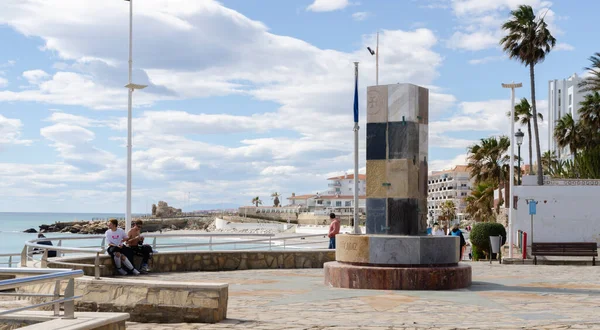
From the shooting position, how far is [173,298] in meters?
9.80

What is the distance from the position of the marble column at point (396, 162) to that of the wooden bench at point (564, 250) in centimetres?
A: 1116

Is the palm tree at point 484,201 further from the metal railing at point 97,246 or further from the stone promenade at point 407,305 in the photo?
the stone promenade at point 407,305

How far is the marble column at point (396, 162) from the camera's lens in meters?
14.8

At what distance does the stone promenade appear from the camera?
9.43m

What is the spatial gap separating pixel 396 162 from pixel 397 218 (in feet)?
3.83

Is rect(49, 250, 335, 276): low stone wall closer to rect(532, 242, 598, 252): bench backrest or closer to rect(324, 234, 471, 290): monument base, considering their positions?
rect(324, 234, 471, 290): monument base

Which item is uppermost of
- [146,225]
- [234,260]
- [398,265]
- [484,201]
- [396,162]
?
[396,162]

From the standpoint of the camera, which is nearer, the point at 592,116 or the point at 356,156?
the point at 356,156

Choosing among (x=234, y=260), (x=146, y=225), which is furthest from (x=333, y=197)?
(x=234, y=260)

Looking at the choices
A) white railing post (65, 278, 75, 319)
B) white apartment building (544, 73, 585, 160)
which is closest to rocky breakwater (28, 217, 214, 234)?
white apartment building (544, 73, 585, 160)

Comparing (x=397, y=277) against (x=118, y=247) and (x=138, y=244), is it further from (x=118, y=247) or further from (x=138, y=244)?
(x=138, y=244)

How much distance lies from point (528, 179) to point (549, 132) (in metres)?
113

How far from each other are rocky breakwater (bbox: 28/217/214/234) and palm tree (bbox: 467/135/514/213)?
8143 cm

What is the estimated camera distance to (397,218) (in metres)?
14.7
